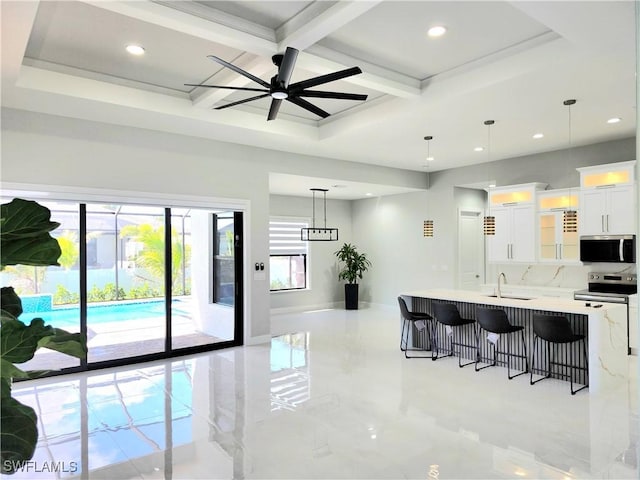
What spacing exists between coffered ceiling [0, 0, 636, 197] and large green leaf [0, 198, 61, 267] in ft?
8.99

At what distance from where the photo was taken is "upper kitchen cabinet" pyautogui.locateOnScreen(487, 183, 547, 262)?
7676mm

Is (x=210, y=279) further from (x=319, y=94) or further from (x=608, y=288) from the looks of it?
(x=608, y=288)

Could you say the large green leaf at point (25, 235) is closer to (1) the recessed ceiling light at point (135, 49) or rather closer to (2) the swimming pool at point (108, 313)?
(1) the recessed ceiling light at point (135, 49)

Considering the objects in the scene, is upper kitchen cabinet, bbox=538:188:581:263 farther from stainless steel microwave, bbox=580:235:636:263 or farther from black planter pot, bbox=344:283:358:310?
black planter pot, bbox=344:283:358:310

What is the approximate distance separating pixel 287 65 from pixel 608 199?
548cm

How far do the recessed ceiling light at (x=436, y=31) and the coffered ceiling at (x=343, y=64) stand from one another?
0.06 metres

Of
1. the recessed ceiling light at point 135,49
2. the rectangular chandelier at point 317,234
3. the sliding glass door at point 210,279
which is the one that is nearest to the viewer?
the recessed ceiling light at point 135,49

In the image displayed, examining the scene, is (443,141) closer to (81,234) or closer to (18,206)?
(81,234)

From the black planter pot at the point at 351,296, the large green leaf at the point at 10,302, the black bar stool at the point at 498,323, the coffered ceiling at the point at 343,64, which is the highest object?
the coffered ceiling at the point at 343,64

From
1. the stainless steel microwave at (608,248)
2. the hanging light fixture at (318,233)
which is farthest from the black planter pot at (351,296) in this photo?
the stainless steel microwave at (608,248)

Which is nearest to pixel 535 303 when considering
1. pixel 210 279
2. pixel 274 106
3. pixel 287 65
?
pixel 274 106

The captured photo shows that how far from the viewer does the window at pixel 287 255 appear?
33.5 ft

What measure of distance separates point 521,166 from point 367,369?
16.4ft

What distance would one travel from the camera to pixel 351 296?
10.6 metres
